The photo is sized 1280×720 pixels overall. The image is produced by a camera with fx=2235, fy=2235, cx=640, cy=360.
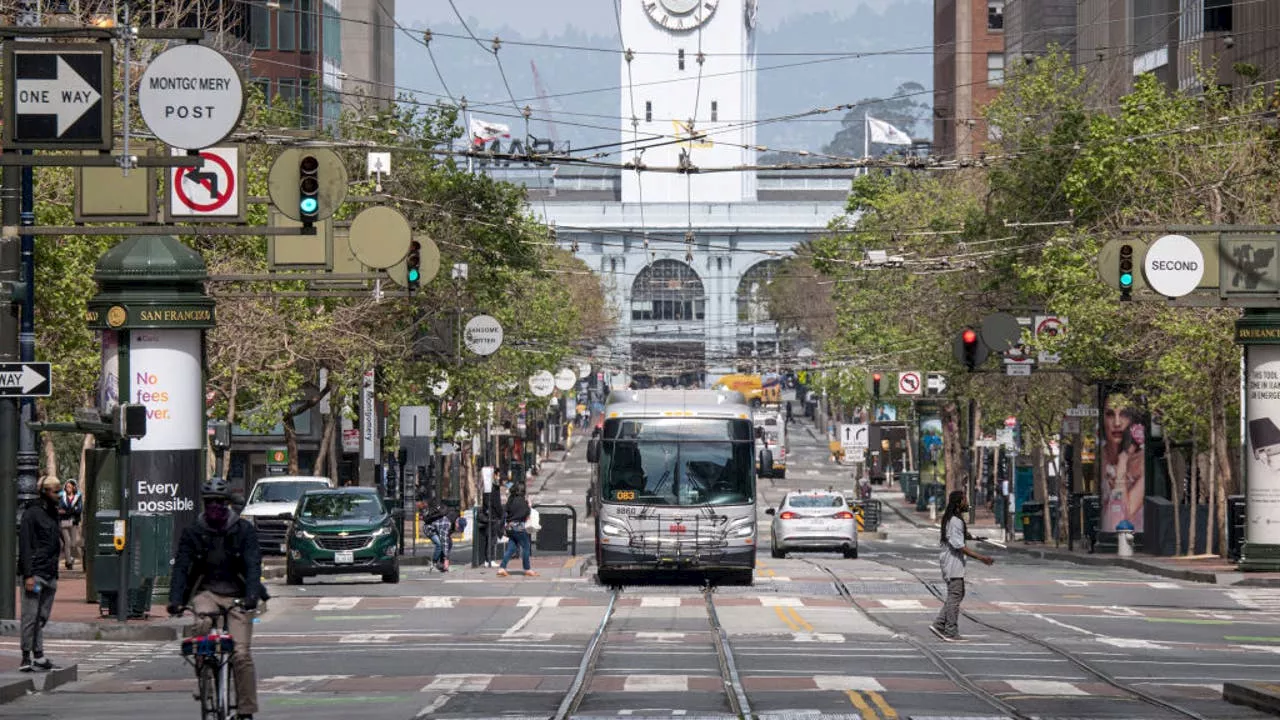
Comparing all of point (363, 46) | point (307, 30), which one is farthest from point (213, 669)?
point (363, 46)

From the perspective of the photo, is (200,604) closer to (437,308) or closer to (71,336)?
(71,336)

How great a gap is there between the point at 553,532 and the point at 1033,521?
18.0 m

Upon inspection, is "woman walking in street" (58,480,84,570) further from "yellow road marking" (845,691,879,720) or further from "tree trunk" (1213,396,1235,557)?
"yellow road marking" (845,691,879,720)

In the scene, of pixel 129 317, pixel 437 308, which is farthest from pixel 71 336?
pixel 437 308

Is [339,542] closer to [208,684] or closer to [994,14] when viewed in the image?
[208,684]

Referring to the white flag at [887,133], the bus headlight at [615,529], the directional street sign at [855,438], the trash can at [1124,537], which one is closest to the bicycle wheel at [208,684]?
the bus headlight at [615,529]

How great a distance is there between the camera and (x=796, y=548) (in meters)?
53.7

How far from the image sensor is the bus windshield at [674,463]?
35312 millimetres

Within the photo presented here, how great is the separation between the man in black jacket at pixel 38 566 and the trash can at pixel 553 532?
28.7 meters

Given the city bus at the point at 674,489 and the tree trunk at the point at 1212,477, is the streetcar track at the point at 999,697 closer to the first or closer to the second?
the city bus at the point at 674,489

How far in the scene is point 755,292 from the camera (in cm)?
17188

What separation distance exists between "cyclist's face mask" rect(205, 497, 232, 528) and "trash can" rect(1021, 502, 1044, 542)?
165ft

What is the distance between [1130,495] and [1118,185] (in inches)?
363

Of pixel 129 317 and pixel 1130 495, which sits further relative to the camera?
pixel 1130 495
